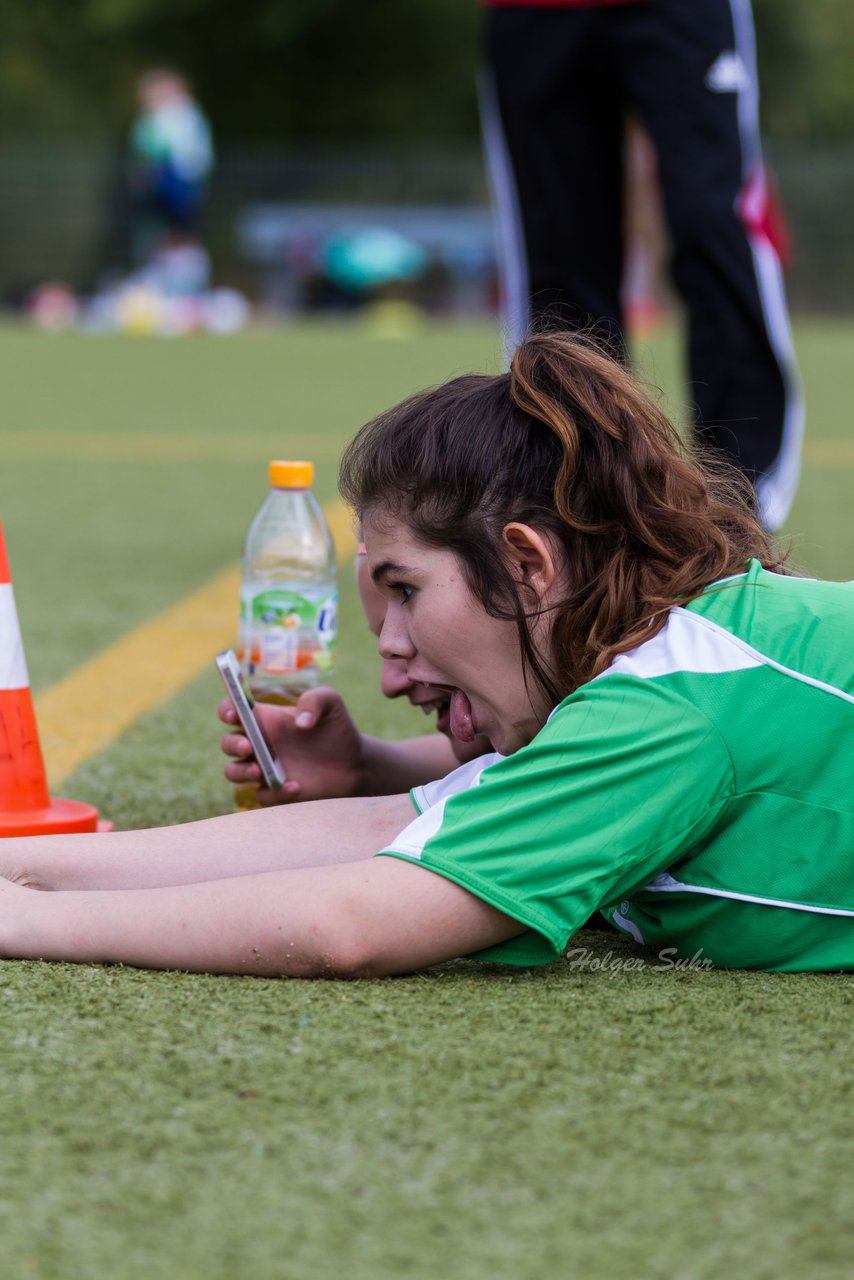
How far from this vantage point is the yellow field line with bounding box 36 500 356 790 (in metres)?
2.95

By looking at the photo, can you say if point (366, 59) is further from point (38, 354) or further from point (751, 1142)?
point (751, 1142)

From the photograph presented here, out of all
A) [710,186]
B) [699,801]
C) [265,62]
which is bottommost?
[699,801]

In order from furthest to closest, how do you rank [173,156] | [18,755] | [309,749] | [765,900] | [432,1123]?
1. [173,156]
2. [309,749]
3. [18,755]
4. [765,900]
5. [432,1123]

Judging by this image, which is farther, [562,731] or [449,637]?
[449,637]

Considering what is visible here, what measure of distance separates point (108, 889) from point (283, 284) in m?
21.7

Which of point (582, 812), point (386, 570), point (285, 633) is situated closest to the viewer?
point (582, 812)

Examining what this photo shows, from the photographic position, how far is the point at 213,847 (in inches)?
83.1

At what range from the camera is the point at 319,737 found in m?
2.47

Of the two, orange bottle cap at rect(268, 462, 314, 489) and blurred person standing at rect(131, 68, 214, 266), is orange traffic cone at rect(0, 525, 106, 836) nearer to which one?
orange bottle cap at rect(268, 462, 314, 489)

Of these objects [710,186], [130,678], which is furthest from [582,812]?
[710,186]

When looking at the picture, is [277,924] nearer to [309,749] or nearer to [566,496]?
[566,496]

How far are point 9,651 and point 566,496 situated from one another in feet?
2.77

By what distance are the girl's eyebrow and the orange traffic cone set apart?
0.60 m

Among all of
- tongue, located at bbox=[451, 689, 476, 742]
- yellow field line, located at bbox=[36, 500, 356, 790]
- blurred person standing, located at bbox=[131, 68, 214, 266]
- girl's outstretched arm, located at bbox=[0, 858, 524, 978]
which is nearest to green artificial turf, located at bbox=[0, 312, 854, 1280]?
girl's outstretched arm, located at bbox=[0, 858, 524, 978]
